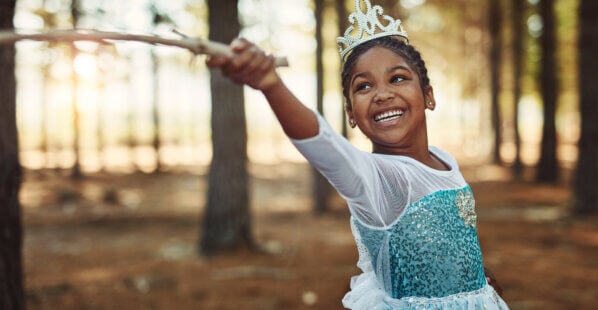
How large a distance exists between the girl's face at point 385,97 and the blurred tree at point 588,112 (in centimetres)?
1005

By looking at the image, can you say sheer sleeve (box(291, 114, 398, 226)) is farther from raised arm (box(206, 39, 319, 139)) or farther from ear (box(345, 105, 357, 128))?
ear (box(345, 105, 357, 128))

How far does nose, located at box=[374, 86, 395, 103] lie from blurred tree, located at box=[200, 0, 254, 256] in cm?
670

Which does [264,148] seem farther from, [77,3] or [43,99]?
[77,3]

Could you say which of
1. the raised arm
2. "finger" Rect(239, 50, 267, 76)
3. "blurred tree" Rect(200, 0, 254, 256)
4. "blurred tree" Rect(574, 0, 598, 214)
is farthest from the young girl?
"blurred tree" Rect(574, 0, 598, 214)

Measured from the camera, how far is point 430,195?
70.7 inches

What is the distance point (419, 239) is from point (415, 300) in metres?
0.20

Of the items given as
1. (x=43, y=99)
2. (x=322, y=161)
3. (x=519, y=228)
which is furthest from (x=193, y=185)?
(x=322, y=161)

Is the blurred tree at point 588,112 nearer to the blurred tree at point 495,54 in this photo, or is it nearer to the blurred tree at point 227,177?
the blurred tree at point 227,177

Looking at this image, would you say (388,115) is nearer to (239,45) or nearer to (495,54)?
(239,45)

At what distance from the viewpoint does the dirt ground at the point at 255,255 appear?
625cm

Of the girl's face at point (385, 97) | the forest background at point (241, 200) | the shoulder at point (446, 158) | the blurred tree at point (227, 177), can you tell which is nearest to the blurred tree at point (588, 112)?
the forest background at point (241, 200)

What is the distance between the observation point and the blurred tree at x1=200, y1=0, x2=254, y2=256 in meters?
8.40

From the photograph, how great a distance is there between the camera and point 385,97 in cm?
177

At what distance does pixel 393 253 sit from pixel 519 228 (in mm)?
9108
